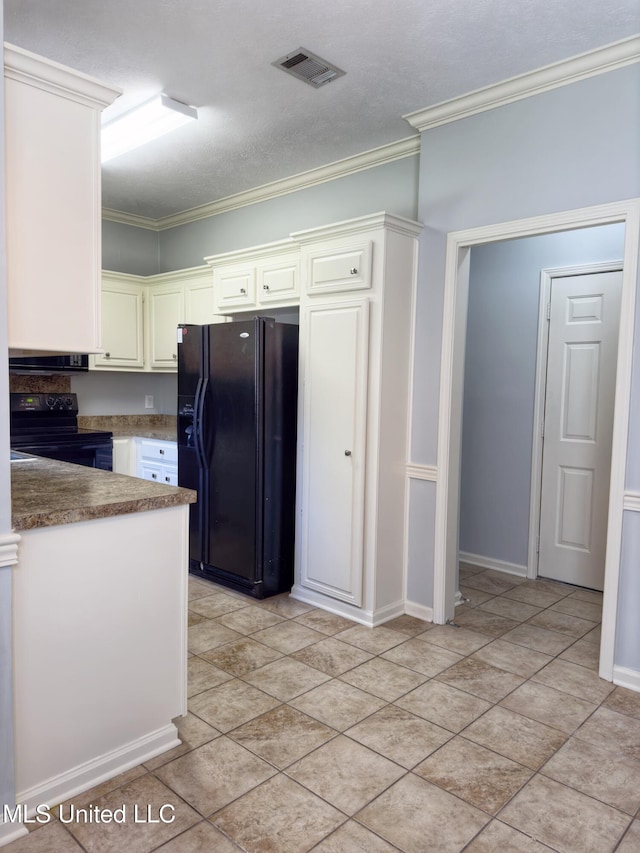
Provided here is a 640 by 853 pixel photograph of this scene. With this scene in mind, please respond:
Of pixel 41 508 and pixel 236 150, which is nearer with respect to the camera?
pixel 41 508

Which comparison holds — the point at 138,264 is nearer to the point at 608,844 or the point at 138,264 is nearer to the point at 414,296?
the point at 414,296

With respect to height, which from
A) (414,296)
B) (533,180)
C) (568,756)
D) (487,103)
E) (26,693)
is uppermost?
(487,103)

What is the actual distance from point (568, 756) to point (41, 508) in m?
2.00

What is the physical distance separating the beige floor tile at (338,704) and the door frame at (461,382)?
0.91 m

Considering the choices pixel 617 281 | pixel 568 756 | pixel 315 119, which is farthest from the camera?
pixel 617 281

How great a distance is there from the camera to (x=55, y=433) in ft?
15.0

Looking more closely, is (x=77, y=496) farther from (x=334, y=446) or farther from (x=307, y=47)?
(x=307, y=47)

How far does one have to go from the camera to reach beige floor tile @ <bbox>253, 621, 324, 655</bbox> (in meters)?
2.98

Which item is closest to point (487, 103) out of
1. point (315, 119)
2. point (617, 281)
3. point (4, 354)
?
point (315, 119)

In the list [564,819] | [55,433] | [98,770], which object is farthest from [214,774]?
[55,433]

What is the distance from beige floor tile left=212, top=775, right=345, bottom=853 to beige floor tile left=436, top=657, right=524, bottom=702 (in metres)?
0.97

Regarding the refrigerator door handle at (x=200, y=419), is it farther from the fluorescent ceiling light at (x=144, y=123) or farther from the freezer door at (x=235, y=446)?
the fluorescent ceiling light at (x=144, y=123)

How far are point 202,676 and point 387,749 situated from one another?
919 millimetres

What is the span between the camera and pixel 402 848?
1.69m
